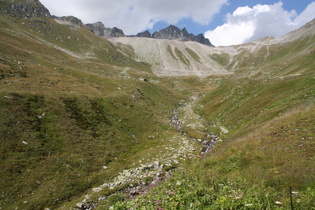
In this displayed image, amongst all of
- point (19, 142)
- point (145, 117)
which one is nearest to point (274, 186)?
point (19, 142)

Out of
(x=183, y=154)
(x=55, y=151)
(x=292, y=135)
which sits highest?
(x=292, y=135)

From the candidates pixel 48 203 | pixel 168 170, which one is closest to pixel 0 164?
pixel 48 203

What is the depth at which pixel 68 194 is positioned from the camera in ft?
63.9

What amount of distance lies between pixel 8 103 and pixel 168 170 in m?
28.8

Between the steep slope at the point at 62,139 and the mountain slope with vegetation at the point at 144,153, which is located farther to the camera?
the steep slope at the point at 62,139

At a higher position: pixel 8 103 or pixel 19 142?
pixel 8 103

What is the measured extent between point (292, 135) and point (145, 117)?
1308 inches

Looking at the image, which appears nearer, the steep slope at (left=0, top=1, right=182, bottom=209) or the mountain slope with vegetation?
the mountain slope with vegetation

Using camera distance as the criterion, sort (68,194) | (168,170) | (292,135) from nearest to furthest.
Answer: (292,135) < (68,194) < (168,170)

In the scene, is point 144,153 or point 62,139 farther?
point 144,153

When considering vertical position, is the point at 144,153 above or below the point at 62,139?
below

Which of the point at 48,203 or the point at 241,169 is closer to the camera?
the point at 241,169

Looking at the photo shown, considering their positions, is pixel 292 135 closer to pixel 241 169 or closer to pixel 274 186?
pixel 241 169

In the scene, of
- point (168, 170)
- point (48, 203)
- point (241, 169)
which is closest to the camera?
point (241, 169)
